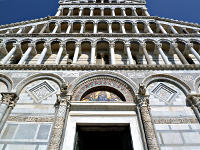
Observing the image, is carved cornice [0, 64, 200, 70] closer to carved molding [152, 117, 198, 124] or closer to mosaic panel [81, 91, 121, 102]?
mosaic panel [81, 91, 121, 102]

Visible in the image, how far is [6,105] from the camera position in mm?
6309

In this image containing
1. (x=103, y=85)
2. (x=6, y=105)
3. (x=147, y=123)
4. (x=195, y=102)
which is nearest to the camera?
(x=147, y=123)

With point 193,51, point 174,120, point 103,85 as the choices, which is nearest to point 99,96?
point 103,85

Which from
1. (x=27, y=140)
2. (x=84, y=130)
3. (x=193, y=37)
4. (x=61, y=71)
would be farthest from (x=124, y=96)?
(x=193, y=37)

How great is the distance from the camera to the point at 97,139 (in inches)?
277

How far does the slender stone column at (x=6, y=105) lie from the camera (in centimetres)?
598

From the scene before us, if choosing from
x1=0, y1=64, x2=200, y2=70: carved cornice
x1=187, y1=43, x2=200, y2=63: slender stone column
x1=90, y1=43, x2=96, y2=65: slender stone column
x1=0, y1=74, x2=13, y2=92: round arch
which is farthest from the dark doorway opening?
x1=187, y1=43, x2=200, y2=63: slender stone column

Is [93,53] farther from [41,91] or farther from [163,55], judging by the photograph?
[163,55]

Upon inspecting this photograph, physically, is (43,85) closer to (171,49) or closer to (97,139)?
(97,139)

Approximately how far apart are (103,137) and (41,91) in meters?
3.02

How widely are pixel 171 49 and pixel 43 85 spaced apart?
687 centimetres

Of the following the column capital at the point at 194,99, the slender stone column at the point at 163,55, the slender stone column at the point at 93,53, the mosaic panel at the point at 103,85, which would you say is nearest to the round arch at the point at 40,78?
the mosaic panel at the point at 103,85

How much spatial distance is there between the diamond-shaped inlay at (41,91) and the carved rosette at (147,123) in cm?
339

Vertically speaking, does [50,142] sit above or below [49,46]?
below
